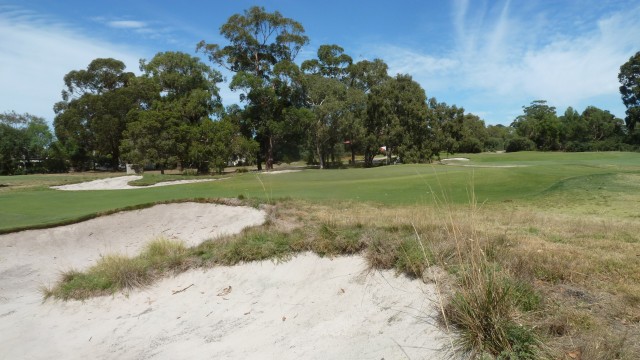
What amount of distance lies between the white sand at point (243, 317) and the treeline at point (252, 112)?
39.9 m

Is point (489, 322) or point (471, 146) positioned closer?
point (489, 322)

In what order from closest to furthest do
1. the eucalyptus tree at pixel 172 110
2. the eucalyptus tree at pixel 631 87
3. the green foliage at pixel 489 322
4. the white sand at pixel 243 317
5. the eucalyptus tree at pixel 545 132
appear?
the green foliage at pixel 489 322 < the white sand at pixel 243 317 < the eucalyptus tree at pixel 172 110 < the eucalyptus tree at pixel 631 87 < the eucalyptus tree at pixel 545 132

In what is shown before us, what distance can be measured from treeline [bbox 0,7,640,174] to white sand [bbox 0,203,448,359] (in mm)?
39943

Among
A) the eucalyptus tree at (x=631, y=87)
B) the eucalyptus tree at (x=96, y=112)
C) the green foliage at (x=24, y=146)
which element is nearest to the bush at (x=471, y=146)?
the eucalyptus tree at (x=631, y=87)

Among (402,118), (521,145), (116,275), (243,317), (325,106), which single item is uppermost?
(325,106)

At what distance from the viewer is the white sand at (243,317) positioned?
5.55 m

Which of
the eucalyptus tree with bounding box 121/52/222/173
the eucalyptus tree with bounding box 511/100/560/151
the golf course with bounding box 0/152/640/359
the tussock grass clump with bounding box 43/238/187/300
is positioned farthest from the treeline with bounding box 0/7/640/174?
the tussock grass clump with bounding box 43/238/187/300

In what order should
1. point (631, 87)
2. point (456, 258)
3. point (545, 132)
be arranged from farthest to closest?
point (545, 132)
point (631, 87)
point (456, 258)

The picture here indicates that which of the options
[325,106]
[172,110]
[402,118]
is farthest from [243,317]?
[402,118]

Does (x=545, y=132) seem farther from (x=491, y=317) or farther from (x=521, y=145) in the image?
(x=491, y=317)

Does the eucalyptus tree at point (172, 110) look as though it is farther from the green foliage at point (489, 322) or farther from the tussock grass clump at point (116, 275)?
the green foliage at point (489, 322)

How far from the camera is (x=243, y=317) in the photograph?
725cm

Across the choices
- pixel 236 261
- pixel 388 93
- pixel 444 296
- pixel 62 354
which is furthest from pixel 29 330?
pixel 388 93

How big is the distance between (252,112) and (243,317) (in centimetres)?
4911
